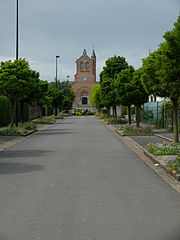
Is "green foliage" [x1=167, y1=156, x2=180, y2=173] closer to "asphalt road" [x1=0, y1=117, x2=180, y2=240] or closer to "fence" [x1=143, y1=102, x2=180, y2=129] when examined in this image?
"asphalt road" [x1=0, y1=117, x2=180, y2=240]

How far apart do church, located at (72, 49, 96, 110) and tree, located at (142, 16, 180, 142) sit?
10419cm

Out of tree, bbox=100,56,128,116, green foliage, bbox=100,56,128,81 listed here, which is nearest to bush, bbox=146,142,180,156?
tree, bbox=100,56,128,116

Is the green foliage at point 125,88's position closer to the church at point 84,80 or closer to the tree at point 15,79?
the tree at point 15,79

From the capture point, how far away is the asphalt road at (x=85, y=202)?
16.6ft

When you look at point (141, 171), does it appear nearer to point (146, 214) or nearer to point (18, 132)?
point (146, 214)

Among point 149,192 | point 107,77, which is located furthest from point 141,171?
point 107,77

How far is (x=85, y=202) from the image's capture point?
660cm

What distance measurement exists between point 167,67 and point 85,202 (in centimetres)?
856

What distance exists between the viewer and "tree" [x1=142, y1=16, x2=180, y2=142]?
1369 cm

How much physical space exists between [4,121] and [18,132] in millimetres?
9048

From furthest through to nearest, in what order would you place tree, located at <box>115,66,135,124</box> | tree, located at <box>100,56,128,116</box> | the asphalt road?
tree, located at <box>100,56,128,116</box> < tree, located at <box>115,66,135,124</box> < the asphalt road

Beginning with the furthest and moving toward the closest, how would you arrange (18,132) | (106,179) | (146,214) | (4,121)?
(4,121), (18,132), (106,179), (146,214)

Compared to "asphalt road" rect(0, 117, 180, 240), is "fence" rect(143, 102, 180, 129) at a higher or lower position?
higher

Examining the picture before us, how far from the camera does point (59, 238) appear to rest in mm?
4770
